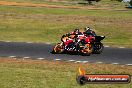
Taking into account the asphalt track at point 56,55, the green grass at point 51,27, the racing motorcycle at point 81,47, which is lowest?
the green grass at point 51,27

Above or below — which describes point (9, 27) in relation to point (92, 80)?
below

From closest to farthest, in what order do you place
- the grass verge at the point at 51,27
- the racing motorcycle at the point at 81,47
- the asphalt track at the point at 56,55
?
the asphalt track at the point at 56,55 → the racing motorcycle at the point at 81,47 → the grass verge at the point at 51,27

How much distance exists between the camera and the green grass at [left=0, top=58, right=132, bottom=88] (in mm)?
16656

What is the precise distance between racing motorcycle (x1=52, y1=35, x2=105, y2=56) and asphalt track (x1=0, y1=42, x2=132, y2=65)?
531 millimetres

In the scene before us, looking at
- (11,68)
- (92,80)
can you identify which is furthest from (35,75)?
(92,80)

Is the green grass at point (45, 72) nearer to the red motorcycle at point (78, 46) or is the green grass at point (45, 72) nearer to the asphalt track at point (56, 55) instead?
the asphalt track at point (56, 55)

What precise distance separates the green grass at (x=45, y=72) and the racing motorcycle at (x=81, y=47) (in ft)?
11.5

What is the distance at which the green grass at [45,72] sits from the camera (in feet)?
54.6

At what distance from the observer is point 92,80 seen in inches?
580

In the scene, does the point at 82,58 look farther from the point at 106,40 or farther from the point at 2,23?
the point at 2,23

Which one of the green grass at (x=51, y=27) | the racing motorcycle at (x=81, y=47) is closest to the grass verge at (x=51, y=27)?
the green grass at (x=51, y=27)

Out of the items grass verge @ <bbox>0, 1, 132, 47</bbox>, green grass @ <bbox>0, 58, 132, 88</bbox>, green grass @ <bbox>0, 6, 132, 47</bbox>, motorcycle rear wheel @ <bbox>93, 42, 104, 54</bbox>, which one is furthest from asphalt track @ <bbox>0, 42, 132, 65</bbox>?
green grass @ <bbox>0, 6, 132, 47</bbox>

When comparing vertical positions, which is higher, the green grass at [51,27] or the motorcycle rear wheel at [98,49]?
the motorcycle rear wheel at [98,49]

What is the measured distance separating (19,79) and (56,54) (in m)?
8.61
